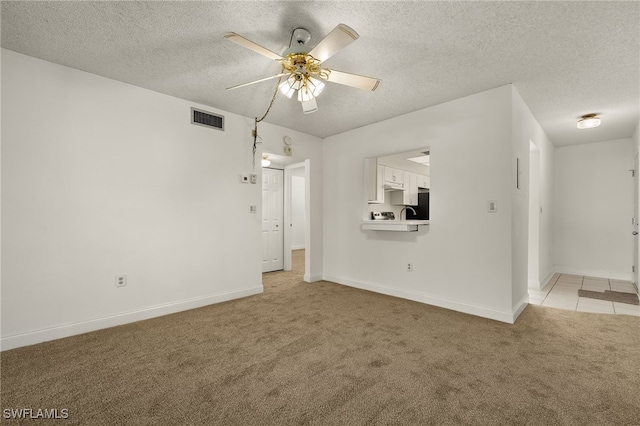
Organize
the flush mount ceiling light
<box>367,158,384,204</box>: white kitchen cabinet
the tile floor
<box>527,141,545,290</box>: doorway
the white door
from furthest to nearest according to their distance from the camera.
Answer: the white door
<box>367,158,384,204</box>: white kitchen cabinet
<box>527,141,545,290</box>: doorway
the flush mount ceiling light
the tile floor

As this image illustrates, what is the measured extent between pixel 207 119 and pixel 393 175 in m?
3.37

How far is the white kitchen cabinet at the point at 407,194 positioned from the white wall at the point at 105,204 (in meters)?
3.44

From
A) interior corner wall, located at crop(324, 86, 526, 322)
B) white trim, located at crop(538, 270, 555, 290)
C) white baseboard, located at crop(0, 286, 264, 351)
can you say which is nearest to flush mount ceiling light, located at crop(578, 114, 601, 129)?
interior corner wall, located at crop(324, 86, 526, 322)

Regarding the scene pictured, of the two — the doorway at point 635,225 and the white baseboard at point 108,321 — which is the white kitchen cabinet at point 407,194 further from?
the white baseboard at point 108,321

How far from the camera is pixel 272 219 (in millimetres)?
5855

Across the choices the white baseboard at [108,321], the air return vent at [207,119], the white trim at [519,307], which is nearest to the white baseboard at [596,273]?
the white trim at [519,307]

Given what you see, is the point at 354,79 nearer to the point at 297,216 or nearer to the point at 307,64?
the point at 307,64

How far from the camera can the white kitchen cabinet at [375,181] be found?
4652 millimetres

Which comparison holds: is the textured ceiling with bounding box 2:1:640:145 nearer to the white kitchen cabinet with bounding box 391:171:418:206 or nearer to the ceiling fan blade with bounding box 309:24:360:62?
the ceiling fan blade with bounding box 309:24:360:62

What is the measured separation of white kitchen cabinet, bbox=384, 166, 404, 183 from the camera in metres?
5.18

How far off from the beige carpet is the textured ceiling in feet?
8.27

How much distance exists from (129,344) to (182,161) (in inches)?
79.7

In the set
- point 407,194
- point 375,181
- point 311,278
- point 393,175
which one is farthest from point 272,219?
point 407,194

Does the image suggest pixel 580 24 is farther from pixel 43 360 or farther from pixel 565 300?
pixel 43 360
